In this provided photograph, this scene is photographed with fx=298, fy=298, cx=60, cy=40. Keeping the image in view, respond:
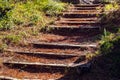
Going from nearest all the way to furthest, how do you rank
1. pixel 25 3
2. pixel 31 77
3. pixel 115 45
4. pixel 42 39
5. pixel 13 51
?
pixel 31 77 → pixel 115 45 → pixel 13 51 → pixel 42 39 → pixel 25 3

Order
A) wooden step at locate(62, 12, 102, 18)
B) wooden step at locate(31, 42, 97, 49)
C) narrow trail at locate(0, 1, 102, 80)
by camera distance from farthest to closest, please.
A: wooden step at locate(62, 12, 102, 18) → wooden step at locate(31, 42, 97, 49) → narrow trail at locate(0, 1, 102, 80)

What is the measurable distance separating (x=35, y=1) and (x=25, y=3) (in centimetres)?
47

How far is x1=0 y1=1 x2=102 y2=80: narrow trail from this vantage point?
24.8 feet

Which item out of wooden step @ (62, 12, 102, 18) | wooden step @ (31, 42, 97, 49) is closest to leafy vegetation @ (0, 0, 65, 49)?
wooden step @ (62, 12, 102, 18)

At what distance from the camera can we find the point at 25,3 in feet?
41.1

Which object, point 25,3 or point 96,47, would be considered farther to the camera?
point 25,3

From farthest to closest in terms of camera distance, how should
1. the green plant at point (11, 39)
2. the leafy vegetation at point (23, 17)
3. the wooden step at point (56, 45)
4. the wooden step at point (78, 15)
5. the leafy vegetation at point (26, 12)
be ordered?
1. the wooden step at point (78, 15)
2. the leafy vegetation at point (26, 12)
3. the leafy vegetation at point (23, 17)
4. the green plant at point (11, 39)
5. the wooden step at point (56, 45)

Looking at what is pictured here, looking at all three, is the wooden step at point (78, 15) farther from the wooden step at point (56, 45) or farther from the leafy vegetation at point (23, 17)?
the wooden step at point (56, 45)

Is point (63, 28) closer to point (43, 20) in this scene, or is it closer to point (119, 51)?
point (43, 20)

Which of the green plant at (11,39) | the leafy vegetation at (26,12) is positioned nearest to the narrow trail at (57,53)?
the green plant at (11,39)

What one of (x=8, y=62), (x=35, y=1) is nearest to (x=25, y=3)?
(x=35, y=1)

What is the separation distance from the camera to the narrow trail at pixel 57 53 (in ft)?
24.8

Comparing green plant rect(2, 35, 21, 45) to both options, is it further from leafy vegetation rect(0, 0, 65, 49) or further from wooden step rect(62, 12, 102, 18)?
wooden step rect(62, 12, 102, 18)

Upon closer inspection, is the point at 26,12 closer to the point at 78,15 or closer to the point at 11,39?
→ the point at 78,15
